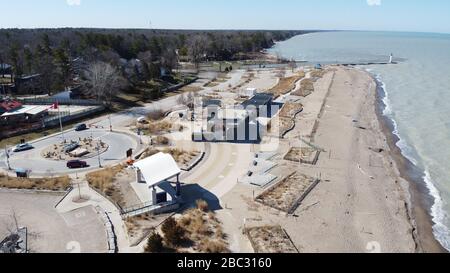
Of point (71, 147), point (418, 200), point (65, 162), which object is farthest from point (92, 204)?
point (418, 200)

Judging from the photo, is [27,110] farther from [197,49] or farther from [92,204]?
[197,49]

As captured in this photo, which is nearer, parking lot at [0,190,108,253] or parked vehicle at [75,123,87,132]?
parking lot at [0,190,108,253]

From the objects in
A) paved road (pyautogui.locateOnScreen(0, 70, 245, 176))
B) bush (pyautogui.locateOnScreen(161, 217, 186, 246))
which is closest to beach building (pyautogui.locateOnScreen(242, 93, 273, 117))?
paved road (pyautogui.locateOnScreen(0, 70, 245, 176))

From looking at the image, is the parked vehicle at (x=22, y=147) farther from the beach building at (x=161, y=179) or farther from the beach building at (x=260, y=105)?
the beach building at (x=260, y=105)

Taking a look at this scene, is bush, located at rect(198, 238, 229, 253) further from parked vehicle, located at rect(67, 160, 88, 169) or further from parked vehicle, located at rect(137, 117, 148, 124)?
parked vehicle, located at rect(137, 117, 148, 124)

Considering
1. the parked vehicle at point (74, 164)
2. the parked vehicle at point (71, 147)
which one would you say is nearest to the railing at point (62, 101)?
the parked vehicle at point (71, 147)
